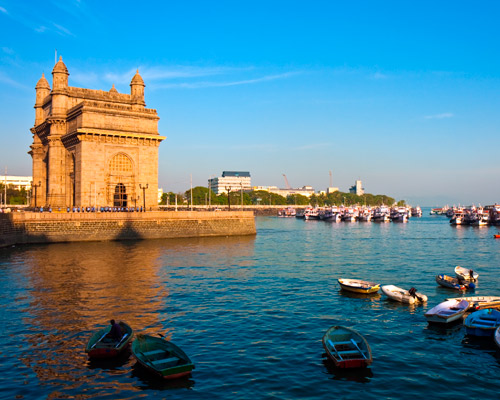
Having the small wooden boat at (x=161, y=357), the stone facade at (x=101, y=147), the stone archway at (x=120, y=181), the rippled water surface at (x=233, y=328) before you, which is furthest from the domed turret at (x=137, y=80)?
the small wooden boat at (x=161, y=357)

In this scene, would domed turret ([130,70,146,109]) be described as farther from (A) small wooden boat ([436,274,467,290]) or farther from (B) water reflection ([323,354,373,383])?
(B) water reflection ([323,354,373,383])

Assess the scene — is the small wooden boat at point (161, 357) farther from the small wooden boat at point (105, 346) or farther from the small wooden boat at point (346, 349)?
the small wooden boat at point (346, 349)

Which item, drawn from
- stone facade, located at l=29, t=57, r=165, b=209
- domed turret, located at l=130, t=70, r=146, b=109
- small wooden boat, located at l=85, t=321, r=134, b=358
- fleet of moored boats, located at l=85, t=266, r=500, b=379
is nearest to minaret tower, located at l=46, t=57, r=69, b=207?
stone facade, located at l=29, t=57, r=165, b=209

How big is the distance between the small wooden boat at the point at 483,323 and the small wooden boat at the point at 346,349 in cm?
751

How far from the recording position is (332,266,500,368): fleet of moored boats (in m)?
18.7

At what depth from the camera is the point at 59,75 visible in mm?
80750

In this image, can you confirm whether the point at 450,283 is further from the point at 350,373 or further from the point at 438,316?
the point at 350,373

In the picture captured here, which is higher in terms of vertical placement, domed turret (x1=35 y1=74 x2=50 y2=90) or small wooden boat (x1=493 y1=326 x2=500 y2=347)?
domed turret (x1=35 y1=74 x2=50 y2=90)

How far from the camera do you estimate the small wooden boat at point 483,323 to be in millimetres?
22594

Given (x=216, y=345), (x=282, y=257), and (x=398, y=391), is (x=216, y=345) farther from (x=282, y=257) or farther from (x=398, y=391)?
(x=282, y=257)

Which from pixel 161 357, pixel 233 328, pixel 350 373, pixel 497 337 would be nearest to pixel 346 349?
pixel 350 373

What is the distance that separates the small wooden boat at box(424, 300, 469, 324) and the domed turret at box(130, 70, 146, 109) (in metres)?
68.4

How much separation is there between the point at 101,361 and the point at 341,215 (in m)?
153

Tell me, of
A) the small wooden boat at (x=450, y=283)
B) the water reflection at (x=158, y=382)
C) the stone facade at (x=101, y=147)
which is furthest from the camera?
the stone facade at (x=101, y=147)
